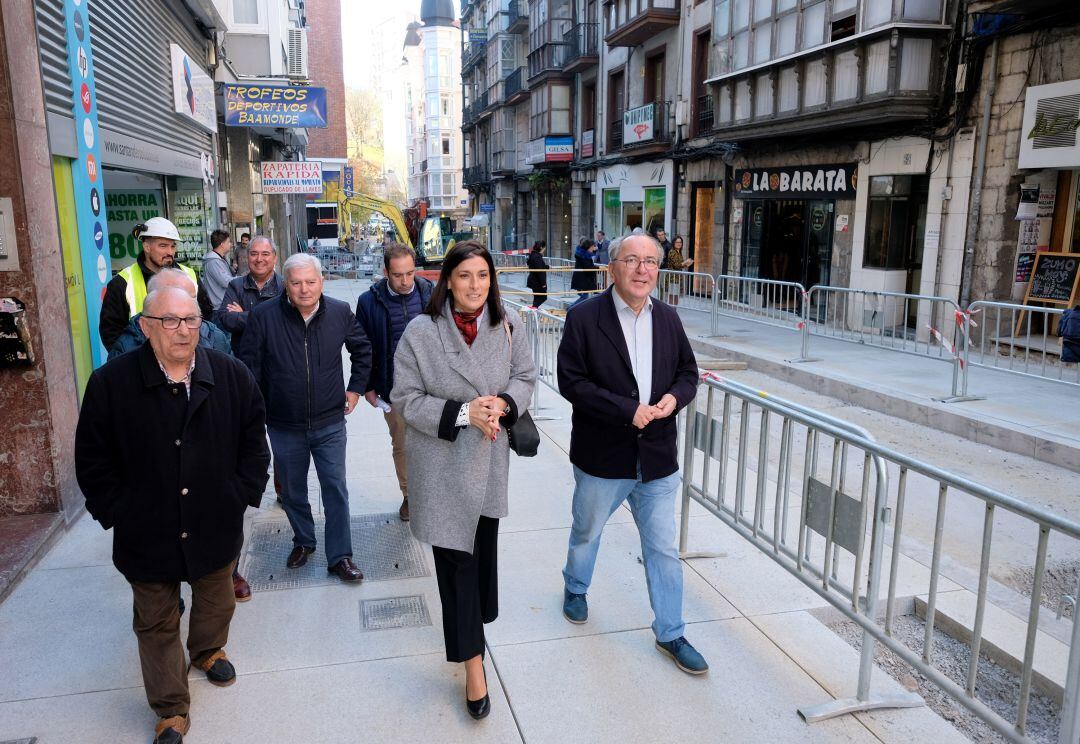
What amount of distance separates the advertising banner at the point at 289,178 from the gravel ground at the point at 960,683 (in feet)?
56.3

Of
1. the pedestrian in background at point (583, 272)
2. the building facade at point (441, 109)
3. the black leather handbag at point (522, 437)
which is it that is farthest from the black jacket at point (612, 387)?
the building facade at point (441, 109)

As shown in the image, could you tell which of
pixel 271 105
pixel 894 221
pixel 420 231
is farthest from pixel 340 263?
pixel 894 221

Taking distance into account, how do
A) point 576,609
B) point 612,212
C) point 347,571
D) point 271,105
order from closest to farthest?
1. point 576,609
2. point 347,571
3. point 271,105
4. point 612,212

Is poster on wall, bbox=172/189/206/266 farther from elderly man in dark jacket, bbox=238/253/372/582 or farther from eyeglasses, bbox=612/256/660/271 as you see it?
eyeglasses, bbox=612/256/660/271

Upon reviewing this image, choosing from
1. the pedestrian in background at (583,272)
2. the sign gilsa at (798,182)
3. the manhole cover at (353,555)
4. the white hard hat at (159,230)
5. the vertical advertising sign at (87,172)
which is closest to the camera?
the manhole cover at (353,555)

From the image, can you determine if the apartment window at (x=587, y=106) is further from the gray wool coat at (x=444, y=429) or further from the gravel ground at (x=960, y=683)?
the gray wool coat at (x=444, y=429)

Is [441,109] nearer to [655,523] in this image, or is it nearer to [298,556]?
[298,556]

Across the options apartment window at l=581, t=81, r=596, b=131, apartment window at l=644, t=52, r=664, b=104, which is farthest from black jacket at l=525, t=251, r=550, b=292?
apartment window at l=581, t=81, r=596, b=131

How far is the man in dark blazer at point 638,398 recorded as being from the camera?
3.61m

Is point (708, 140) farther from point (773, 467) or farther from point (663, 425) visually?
point (663, 425)

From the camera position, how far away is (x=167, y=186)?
1106cm

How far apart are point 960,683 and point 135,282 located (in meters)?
A: 4.90

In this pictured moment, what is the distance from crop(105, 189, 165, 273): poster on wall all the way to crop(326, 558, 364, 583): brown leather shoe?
735 centimetres

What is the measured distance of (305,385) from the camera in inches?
171
